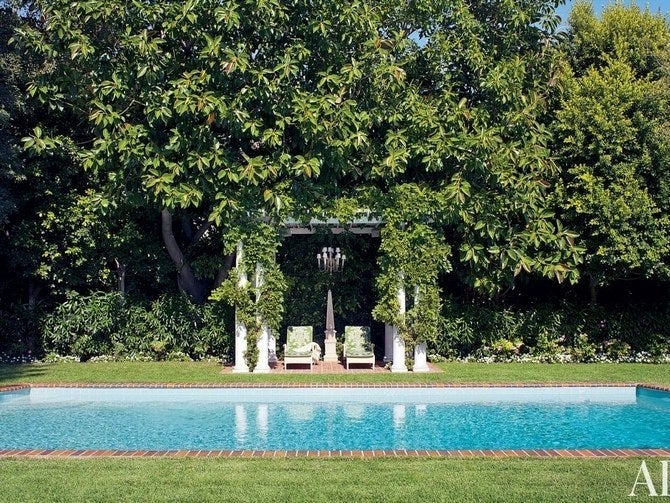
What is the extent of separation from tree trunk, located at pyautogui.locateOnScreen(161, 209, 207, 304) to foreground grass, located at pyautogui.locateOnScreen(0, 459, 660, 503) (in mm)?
11133

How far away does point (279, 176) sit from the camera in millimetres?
16688

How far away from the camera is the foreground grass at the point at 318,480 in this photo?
700 cm

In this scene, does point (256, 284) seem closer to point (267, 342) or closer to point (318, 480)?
point (267, 342)

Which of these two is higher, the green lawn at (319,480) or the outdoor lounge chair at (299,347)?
the outdoor lounge chair at (299,347)

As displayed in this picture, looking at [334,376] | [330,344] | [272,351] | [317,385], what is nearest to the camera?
[317,385]

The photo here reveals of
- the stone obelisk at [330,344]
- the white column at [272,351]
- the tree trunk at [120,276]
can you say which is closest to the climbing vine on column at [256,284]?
the white column at [272,351]

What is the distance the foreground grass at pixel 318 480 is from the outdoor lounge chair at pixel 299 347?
886 centimetres

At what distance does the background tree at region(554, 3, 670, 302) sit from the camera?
17172mm

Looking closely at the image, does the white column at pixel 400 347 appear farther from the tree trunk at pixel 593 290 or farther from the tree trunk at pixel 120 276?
the tree trunk at pixel 120 276

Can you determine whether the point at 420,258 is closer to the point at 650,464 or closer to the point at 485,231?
the point at 485,231

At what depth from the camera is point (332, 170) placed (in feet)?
55.8

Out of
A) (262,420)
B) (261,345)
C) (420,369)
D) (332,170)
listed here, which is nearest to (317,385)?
(262,420)

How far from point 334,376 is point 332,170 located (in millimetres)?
4710

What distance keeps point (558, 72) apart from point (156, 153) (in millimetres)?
9914
